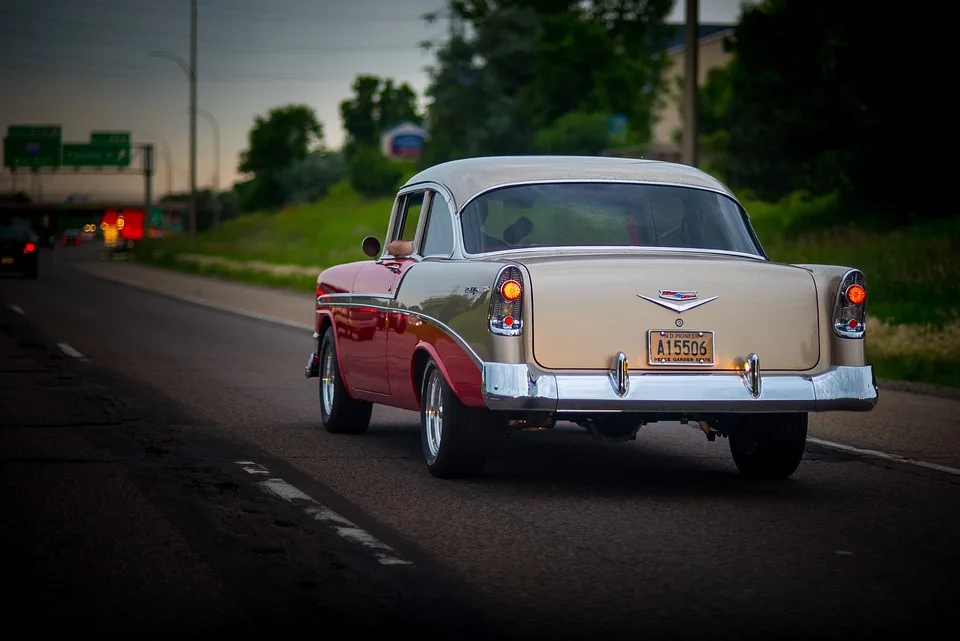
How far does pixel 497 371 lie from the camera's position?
25.4 feet

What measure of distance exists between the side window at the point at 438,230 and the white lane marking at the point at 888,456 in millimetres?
3006

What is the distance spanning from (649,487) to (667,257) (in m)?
1.26

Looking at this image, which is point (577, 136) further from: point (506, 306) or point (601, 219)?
point (506, 306)

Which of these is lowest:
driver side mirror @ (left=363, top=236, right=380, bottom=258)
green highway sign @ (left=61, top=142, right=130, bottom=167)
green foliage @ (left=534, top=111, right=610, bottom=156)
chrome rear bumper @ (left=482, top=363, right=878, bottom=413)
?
chrome rear bumper @ (left=482, top=363, right=878, bottom=413)

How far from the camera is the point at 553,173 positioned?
9195 millimetres

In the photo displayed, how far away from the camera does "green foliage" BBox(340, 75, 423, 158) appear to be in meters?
160

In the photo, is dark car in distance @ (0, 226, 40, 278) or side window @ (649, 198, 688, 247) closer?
side window @ (649, 198, 688, 247)

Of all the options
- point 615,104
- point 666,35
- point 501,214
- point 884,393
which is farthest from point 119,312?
point 666,35

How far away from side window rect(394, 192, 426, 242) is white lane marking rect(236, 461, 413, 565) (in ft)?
7.10

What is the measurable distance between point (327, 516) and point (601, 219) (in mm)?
2617

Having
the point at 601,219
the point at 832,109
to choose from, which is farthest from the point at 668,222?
the point at 832,109

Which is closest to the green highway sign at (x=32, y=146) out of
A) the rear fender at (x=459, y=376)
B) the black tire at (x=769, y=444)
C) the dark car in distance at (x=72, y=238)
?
the dark car in distance at (x=72, y=238)

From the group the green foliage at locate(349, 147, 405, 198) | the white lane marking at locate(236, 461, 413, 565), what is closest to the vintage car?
the white lane marking at locate(236, 461, 413, 565)

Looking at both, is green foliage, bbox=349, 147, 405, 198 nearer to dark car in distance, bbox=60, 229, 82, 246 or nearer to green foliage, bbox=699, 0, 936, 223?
dark car in distance, bbox=60, 229, 82, 246
